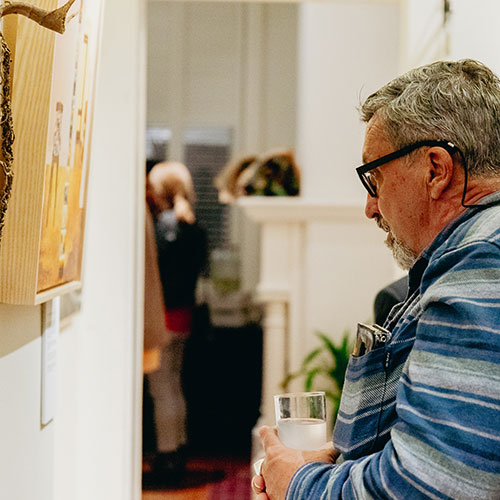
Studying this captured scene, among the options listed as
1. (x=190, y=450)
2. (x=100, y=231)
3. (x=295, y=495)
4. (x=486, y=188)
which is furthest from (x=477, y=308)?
(x=190, y=450)

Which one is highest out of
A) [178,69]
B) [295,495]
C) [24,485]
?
[178,69]

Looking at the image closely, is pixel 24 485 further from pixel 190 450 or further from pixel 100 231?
pixel 190 450

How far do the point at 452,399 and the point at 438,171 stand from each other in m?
0.36

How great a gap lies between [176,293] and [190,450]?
1.08 meters

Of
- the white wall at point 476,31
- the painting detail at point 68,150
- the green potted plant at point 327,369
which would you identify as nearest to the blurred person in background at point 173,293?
the green potted plant at point 327,369

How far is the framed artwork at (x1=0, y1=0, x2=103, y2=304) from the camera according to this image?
116 cm

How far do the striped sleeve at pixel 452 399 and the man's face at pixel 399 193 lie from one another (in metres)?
0.15

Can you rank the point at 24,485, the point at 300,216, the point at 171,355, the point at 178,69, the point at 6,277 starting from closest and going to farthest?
the point at 6,277
the point at 24,485
the point at 300,216
the point at 171,355
the point at 178,69

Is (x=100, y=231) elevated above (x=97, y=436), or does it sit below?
above

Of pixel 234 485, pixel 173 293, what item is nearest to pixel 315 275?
pixel 173 293

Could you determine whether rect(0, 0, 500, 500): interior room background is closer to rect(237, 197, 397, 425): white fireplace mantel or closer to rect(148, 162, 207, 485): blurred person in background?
rect(237, 197, 397, 425): white fireplace mantel

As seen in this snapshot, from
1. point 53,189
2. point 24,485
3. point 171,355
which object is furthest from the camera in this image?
point 171,355

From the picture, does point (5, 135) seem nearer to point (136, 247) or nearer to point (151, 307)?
point (136, 247)

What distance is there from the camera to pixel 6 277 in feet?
4.01
